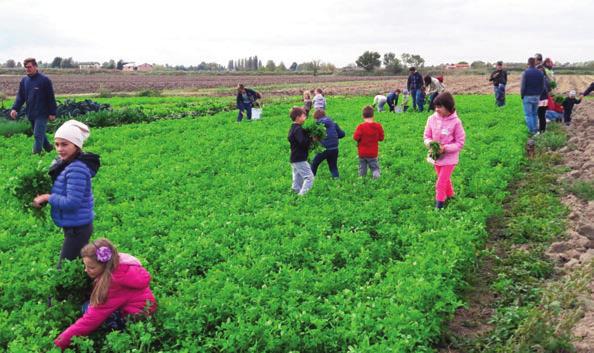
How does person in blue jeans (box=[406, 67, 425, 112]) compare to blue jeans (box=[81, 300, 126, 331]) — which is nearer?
blue jeans (box=[81, 300, 126, 331])

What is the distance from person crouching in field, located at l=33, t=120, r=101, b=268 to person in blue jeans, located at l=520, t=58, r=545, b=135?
14544 millimetres

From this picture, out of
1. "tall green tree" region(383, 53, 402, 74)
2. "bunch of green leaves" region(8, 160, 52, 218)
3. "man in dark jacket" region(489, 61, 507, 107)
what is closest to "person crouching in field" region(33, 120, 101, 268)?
"bunch of green leaves" region(8, 160, 52, 218)

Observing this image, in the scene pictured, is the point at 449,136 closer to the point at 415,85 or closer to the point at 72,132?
the point at 72,132

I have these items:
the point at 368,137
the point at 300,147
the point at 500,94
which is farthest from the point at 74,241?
the point at 500,94

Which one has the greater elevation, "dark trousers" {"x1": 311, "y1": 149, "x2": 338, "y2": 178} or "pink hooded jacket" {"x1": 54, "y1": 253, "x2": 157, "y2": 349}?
"dark trousers" {"x1": 311, "y1": 149, "x2": 338, "y2": 178}

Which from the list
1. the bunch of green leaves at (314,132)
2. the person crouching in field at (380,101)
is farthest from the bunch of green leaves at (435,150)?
the person crouching in field at (380,101)

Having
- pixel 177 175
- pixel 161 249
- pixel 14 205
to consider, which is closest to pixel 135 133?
pixel 177 175

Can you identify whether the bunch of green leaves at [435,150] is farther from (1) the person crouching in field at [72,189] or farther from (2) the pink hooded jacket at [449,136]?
(1) the person crouching in field at [72,189]

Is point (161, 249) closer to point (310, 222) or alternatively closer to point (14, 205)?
point (310, 222)

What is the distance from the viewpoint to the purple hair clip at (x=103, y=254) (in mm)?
5016

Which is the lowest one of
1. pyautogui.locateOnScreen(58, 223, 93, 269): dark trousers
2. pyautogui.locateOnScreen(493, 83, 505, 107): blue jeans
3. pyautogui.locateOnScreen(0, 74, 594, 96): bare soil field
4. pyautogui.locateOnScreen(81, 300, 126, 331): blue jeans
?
pyautogui.locateOnScreen(81, 300, 126, 331): blue jeans

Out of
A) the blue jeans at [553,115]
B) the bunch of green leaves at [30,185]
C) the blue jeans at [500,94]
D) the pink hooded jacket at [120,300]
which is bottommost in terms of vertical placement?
the pink hooded jacket at [120,300]

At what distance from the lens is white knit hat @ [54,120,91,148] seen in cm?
553

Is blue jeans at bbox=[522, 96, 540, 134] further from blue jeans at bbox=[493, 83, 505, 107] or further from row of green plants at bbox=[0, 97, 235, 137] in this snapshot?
row of green plants at bbox=[0, 97, 235, 137]
